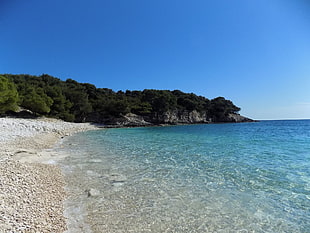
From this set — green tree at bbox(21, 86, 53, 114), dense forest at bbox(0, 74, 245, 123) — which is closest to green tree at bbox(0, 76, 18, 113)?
dense forest at bbox(0, 74, 245, 123)

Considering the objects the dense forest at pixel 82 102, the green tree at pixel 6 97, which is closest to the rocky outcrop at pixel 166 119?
the dense forest at pixel 82 102

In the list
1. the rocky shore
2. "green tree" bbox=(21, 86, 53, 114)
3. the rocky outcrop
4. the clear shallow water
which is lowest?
the clear shallow water

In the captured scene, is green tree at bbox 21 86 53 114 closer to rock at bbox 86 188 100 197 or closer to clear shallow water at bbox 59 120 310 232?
clear shallow water at bbox 59 120 310 232

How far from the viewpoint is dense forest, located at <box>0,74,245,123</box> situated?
119 ft

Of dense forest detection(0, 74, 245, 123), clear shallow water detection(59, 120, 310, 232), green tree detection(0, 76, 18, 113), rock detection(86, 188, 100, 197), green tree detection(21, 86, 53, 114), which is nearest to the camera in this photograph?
clear shallow water detection(59, 120, 310, 232)

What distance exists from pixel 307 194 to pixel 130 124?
5243cm

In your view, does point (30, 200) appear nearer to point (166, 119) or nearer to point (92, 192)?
point (92, 192)

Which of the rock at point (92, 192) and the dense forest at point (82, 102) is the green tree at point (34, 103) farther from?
the rock at point (92, 192)

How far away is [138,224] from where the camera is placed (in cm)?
379

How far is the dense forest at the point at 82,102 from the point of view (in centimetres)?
3641

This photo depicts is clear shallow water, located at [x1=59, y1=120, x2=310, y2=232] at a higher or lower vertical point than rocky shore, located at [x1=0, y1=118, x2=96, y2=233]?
lower

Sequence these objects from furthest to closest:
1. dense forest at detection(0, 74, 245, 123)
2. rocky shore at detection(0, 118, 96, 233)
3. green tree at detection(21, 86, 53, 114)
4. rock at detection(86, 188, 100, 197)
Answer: dense forest at detection(0, 74, 245, 123) < green tree at detection(21, 86, 53, 114) < rock at detection(86, 188, 100, 197) < rocky shore at detection(0, 118, 96, 233)

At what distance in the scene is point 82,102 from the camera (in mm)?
52219

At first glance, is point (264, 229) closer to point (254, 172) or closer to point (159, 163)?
point (254, 172)
